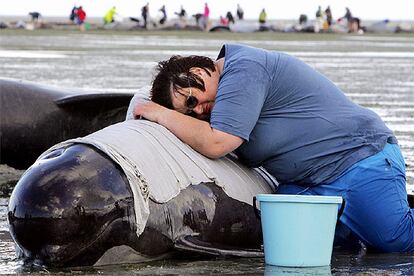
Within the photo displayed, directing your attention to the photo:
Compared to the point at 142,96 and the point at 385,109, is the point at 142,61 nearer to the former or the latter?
the point at 385,109

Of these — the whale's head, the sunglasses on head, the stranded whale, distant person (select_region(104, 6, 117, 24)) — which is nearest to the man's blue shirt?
the sunglasses on head

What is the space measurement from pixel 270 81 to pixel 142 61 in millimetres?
23441

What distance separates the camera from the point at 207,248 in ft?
22.7

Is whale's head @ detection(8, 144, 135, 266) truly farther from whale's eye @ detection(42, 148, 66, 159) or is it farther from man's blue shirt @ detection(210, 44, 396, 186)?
man's blue shirt @ detection(210, 44, 396, 186)

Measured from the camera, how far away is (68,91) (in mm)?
10930

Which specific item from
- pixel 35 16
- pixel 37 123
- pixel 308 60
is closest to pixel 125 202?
pixel 37 123

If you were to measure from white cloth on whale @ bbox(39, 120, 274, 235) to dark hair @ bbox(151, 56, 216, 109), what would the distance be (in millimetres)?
193

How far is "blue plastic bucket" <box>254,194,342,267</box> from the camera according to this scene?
21.3ft

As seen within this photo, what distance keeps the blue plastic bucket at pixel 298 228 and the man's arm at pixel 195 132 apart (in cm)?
41

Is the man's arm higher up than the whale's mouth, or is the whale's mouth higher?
the man's arm

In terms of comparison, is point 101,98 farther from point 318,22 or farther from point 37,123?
point 318,22

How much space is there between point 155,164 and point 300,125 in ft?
3.07

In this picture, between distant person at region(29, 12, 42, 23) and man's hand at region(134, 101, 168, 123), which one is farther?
distant person at region(29, 12, 42, 23)

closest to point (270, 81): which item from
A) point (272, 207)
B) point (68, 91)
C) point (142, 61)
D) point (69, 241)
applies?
point (272, 207)
